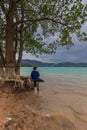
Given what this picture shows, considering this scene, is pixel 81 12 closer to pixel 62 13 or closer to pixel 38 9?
pixel 62 13

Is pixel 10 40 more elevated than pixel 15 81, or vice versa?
pixel 10 40

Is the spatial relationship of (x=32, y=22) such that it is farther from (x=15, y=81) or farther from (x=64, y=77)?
(x=64, y=77)

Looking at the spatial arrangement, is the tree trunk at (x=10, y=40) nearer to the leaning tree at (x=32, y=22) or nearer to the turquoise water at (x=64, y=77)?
the leaning tree at (x=32, y=22)

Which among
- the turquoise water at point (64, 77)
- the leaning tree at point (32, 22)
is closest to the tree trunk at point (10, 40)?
the leaning tree at point (32, 22)

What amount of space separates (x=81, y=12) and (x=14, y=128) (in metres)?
11.8

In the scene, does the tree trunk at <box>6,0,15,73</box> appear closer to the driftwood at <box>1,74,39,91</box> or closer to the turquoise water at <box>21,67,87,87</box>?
the driftwood at <box>1,74,39,91</box>

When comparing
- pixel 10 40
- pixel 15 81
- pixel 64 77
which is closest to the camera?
pixel 15 81

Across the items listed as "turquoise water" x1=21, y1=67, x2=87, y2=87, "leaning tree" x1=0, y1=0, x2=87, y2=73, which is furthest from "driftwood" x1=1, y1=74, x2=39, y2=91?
"turquoise water" x1=21, y1=67, x2=87, y2=87

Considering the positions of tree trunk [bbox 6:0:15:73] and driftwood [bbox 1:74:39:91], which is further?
tree trunk [bbox 6:0:15:73]

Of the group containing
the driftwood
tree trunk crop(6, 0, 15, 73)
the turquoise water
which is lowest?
the turquoise water

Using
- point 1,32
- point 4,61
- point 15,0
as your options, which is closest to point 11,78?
point 4,61

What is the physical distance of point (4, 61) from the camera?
19.2 meters

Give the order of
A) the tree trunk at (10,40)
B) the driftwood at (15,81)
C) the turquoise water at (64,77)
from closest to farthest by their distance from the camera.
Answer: the driftwood at (15,81) → the tree trunk at (10,40) → the turquoise water at (64,77)

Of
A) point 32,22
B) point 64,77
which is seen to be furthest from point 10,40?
point 64,77
